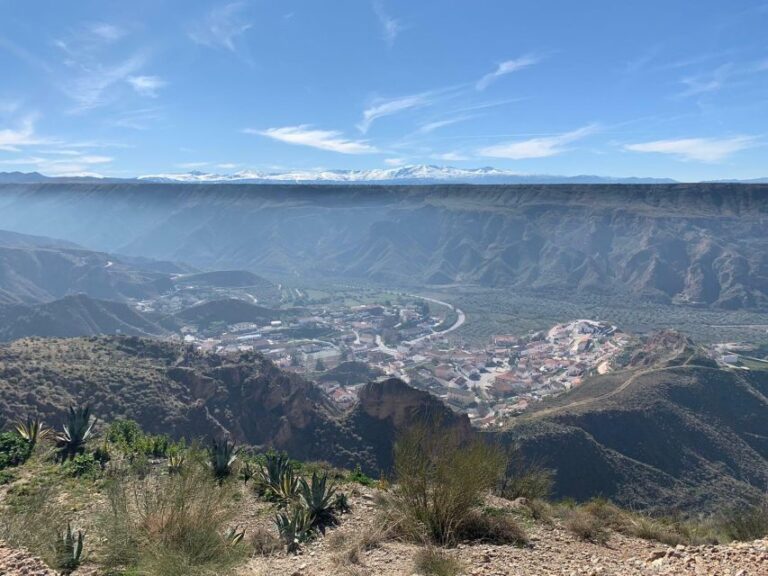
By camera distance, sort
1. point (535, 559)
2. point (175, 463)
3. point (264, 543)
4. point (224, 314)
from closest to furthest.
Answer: point (535, 559) < point (264, 543) < point (175, 463) < point (224, 314)

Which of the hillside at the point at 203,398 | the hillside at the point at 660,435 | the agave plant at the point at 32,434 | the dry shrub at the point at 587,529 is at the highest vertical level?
the dry shrub at the point at 587,529

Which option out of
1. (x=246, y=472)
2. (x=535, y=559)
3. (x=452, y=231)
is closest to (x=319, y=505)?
(x=246, y=472)

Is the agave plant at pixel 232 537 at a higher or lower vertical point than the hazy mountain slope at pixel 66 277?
higher

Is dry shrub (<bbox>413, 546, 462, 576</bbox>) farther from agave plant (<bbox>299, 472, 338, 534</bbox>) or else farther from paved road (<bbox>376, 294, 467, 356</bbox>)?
paved road (<bbox>376, 294, 467, 356</bbox>)

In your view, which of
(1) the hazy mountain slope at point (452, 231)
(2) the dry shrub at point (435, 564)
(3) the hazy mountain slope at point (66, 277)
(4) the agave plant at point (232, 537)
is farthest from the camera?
(1) the hazy mountain slope at point (452, 231)

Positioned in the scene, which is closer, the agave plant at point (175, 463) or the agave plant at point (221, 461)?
the agave plant at point (175, 463)

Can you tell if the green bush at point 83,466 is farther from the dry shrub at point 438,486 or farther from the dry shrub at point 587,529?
the dry shrub at point 587,529

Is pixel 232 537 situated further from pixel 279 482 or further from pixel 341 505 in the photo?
pixel 279 482

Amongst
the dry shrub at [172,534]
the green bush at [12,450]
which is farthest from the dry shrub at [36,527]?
Result: the green bush at [12,450]
